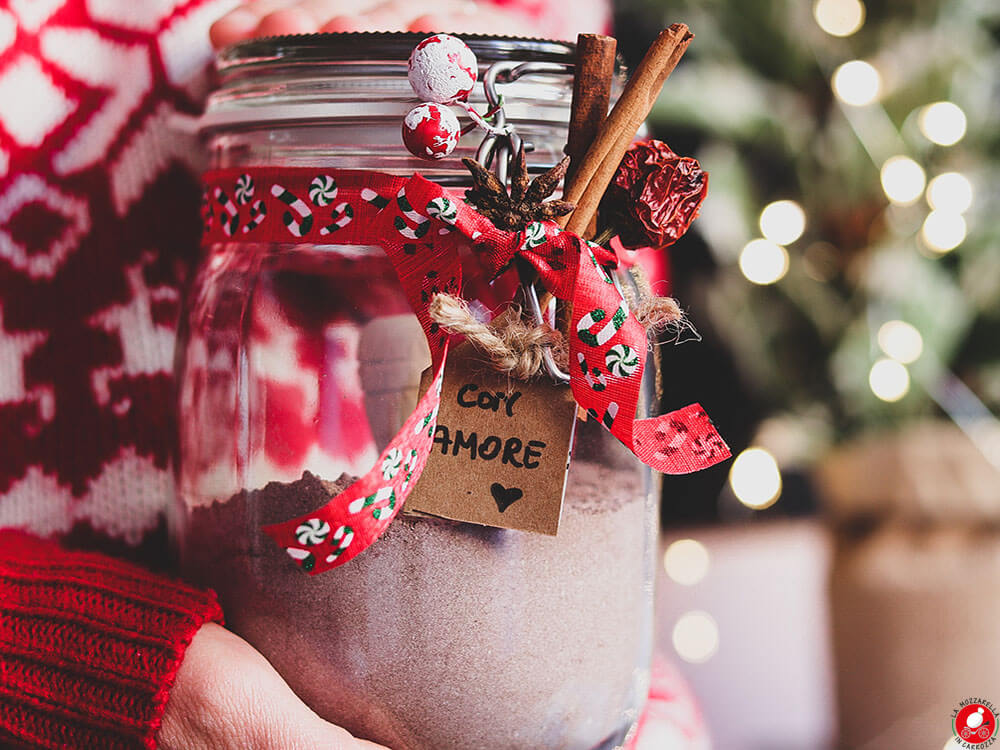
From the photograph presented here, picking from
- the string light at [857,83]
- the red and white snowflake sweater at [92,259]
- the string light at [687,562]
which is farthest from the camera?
the string light at [687,562]

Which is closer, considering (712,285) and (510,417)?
(510,417)

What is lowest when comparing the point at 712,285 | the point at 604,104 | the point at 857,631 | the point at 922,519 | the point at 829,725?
the point at 829,725

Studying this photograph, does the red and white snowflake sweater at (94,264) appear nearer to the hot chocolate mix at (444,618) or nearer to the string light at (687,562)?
the hot chocolate mix at (444,618)

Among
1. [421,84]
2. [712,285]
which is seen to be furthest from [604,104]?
[712,285]

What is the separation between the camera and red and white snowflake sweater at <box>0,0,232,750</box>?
1.77 feet

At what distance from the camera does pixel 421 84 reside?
0.39 m

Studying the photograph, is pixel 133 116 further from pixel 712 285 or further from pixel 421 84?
pixel 712 285

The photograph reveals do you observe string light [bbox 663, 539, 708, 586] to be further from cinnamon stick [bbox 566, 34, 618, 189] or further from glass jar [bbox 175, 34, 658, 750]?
cinnamon stick [bbox 566, 34, 618, 189]

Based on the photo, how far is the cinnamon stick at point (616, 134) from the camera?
419 mm

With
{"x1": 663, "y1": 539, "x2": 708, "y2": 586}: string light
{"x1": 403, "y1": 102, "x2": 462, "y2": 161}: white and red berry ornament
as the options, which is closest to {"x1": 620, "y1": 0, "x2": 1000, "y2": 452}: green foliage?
{"x1": 663, "y1": 539, "x2": 708, "y2": 586}: string light

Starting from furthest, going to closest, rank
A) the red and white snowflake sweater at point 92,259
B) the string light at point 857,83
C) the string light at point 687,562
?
the string light at point 687,562 → the string light at point 857,83 → the red and white snowflake sweater at point 92,259

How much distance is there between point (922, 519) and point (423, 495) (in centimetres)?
102

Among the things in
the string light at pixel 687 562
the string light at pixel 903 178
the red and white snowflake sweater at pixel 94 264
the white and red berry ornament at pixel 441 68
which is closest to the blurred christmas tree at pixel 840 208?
the string light at pixel 903 178

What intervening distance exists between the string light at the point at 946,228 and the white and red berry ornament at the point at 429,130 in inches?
40.1
